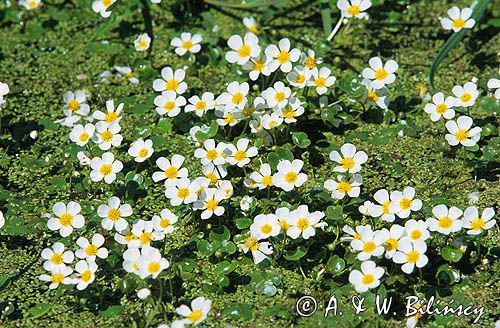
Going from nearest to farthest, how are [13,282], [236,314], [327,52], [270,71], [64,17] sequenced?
[236,314] → [13,282] → [270,71] → [327,52] → [64,17]

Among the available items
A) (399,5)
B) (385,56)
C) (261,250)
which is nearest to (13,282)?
(261,250)

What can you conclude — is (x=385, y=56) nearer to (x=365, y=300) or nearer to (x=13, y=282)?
(x=365, y=300)

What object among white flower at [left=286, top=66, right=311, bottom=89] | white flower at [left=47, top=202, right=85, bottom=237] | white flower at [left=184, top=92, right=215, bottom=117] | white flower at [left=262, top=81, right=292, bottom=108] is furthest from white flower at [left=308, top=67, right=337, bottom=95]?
white flower at [left=47, top=202, right=85, bottom=237]

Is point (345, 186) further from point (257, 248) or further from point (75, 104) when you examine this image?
point (75, 104)

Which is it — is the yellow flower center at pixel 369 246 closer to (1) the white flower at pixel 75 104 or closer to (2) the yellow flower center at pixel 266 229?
(2) the yellow flower center at pixel 266 229

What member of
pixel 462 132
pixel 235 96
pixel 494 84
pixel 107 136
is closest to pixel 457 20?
pixel 494 84
